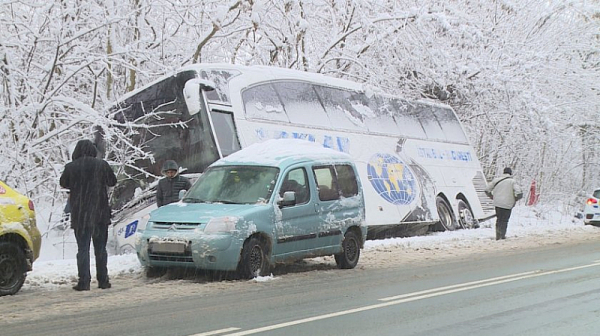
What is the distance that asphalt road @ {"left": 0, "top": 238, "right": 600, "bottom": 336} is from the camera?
685 cm

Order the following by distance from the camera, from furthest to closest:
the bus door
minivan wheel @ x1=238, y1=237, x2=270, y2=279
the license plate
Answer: the bus door → minivan wheel @ x1=238, y1=237, x2=270, y2=279 → the license plate

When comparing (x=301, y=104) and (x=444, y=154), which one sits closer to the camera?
(x=301, y=104)

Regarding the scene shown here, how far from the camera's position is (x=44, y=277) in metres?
10.4

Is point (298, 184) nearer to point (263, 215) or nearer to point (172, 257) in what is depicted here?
point (263, 215)

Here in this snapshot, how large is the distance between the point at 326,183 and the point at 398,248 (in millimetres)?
4405

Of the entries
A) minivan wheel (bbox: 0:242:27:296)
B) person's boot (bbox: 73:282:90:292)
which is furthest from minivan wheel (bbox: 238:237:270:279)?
minivan wheel (bbox: 0:242:27:296)

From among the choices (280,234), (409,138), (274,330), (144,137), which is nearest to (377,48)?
(409,138)

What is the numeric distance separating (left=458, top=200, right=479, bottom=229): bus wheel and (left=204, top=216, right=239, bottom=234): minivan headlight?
467 inches

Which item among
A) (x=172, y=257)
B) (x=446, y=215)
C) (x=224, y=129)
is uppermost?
(x=224, y=129)

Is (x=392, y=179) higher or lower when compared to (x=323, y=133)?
lower

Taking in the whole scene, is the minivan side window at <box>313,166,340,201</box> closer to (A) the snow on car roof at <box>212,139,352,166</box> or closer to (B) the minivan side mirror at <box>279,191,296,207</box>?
(A) the snow on car roof at <box>212,139,352,166</box>

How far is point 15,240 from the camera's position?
904 centimetres

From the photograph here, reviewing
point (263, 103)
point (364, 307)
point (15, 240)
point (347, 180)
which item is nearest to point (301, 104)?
point (263, 103)

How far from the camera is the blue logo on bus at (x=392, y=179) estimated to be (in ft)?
57.9
